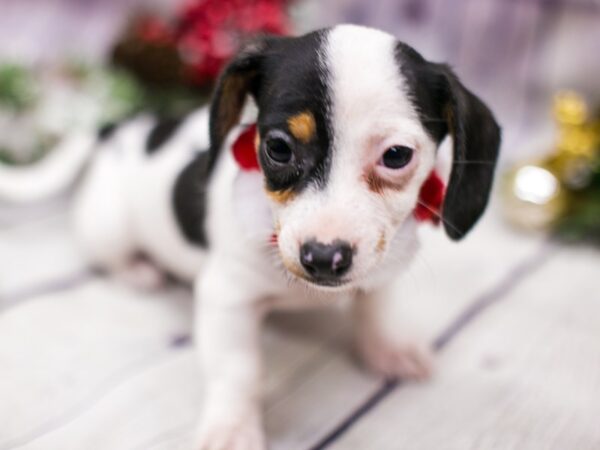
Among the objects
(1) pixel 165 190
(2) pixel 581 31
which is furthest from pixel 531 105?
(1) pixel 165 190

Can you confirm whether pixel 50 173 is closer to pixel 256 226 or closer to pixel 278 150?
pixel 256 226

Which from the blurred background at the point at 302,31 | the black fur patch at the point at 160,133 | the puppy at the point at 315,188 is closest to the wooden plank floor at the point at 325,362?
the puppy at the point at 315,188

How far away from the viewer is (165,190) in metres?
1.79

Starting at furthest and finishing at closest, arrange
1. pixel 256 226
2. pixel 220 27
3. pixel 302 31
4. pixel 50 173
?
pixel 302 31
pixel 220 27
pixel 50 173
pixel 256 226

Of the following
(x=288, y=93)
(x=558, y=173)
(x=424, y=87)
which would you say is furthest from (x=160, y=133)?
(x=558, y=173)

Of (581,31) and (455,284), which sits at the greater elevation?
(581,31)

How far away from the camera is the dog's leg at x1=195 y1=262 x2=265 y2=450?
4.58 feet

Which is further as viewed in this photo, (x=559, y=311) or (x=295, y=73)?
(x=559, y=311)

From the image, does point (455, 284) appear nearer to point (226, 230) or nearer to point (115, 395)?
point (226, 230)

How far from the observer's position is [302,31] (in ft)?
8.56

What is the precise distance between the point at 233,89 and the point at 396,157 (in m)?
0.36

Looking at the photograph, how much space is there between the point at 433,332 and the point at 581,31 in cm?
155

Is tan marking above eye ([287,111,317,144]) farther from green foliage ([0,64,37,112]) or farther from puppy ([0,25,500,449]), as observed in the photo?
green foliage ([0,64,37,112])

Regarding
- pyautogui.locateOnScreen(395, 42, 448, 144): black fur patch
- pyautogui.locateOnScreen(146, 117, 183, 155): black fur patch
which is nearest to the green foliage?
pyautogui.locateOnScreen(146, 117, 183, 155): black fur patch
